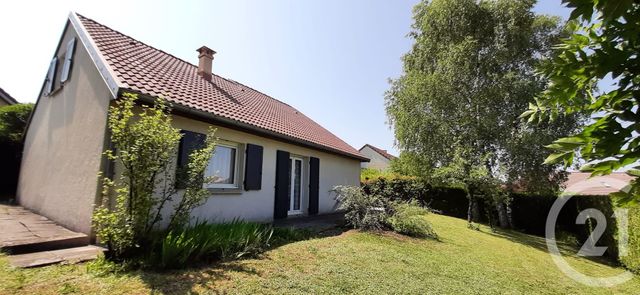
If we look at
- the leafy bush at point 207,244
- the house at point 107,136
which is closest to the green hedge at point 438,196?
the house at point 107,136

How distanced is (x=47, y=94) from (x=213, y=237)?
8.16 meters

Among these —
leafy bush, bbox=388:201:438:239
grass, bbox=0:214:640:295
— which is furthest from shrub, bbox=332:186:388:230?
grass, bbox=0:214:640:295

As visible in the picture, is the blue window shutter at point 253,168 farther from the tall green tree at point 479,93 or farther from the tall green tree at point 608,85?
the tall green tree at point 479,93

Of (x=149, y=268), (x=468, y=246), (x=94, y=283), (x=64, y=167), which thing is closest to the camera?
(x=94, y=283)

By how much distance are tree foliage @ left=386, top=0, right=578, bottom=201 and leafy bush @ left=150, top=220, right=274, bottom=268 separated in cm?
972

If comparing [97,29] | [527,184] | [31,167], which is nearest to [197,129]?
[97,29]

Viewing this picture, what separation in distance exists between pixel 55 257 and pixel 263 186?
517 centimetres

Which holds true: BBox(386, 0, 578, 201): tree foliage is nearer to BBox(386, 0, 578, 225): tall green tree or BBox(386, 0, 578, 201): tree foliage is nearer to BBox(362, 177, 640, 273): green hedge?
BBox(386, 0, 578, 225): tall green tree

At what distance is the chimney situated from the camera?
11539 mm

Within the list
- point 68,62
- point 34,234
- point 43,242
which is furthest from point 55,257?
point 68,62

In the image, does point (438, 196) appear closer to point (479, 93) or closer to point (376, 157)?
point (479, 93)

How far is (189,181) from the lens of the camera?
554 cm

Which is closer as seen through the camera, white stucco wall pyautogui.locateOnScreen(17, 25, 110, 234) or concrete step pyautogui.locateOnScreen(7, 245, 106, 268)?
concrete step pyautogui.locateOnScreen(7, 245, 106, 268)

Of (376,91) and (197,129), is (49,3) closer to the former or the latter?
(197,129)
